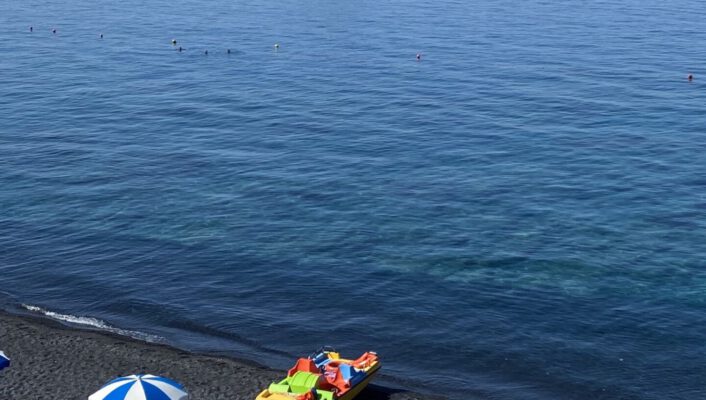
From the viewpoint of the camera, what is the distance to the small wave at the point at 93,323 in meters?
60.5

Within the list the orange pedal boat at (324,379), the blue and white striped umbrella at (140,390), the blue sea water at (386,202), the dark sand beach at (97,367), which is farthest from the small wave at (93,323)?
the blue and white striped umbrella at (140,390)

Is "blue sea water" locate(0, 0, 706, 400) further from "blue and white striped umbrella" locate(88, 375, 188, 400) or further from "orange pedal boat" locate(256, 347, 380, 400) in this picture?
"blue and white striped umbrella" locate(88, 375, 188, 400)

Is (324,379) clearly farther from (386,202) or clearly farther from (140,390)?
(386,202)

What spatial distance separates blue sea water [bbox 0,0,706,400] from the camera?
6106 centimetres

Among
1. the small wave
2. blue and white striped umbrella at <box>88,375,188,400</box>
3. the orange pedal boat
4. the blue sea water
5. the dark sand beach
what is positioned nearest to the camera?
blue and white striped umbrella at <box>88,375,188,400</box>

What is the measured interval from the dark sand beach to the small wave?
47.3 inches

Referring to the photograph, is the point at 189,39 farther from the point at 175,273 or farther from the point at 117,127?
the point at 175,273

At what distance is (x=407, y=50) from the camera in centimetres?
14725

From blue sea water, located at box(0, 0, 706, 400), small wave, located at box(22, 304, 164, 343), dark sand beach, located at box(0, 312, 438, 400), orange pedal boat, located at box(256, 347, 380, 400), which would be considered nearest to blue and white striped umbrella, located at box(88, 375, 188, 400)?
orange pedal boat, located at box(256, 347, 380, 400)

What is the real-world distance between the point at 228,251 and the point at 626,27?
110 metres

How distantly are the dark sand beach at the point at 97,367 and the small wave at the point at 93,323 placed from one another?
3.94 feet

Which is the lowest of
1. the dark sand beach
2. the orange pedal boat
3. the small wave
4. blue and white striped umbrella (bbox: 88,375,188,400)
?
the small wave

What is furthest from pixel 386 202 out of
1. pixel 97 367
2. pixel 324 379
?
pixel 324 379

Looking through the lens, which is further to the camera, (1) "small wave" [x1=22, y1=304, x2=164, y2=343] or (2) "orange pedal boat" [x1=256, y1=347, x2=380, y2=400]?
(1) "small wave" [x1=22, y1=304, x2=164, y2=343]
